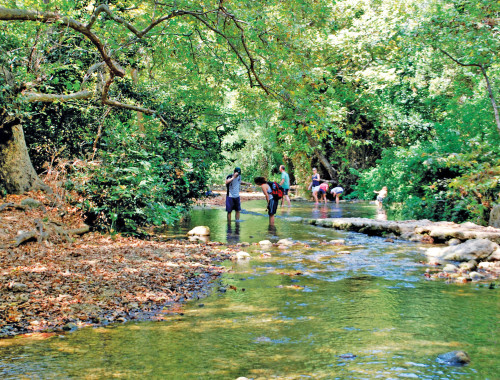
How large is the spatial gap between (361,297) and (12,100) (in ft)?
32.5

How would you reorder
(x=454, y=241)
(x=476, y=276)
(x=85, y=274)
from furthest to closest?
(x=454, y=241) → (x=476, y=276) → (x=85, y=274)

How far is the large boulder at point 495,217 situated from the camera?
13.4m

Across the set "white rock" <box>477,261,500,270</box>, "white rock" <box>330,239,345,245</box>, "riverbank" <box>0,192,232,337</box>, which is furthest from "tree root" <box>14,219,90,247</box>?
"white rock" <box>477,261,500,270</box>

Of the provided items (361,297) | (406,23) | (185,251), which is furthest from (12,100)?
(406,23)

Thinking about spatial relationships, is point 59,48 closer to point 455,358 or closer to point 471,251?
point 471,251

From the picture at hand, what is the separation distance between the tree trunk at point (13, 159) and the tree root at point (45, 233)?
243 cm

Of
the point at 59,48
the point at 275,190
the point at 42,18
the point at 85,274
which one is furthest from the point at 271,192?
the point at 85,274

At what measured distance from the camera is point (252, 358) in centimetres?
462

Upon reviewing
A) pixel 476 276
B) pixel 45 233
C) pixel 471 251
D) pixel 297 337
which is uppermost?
pixel 45 233

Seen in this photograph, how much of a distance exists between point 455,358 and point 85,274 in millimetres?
5503

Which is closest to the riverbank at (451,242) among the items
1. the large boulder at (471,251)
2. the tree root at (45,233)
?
the large boulder at (471,251)

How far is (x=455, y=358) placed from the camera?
4547 mm

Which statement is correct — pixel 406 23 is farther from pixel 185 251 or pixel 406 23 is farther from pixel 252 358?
pixel 252 358

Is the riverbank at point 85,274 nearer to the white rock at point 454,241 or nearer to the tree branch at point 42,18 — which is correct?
the tree branch at point 42,18
